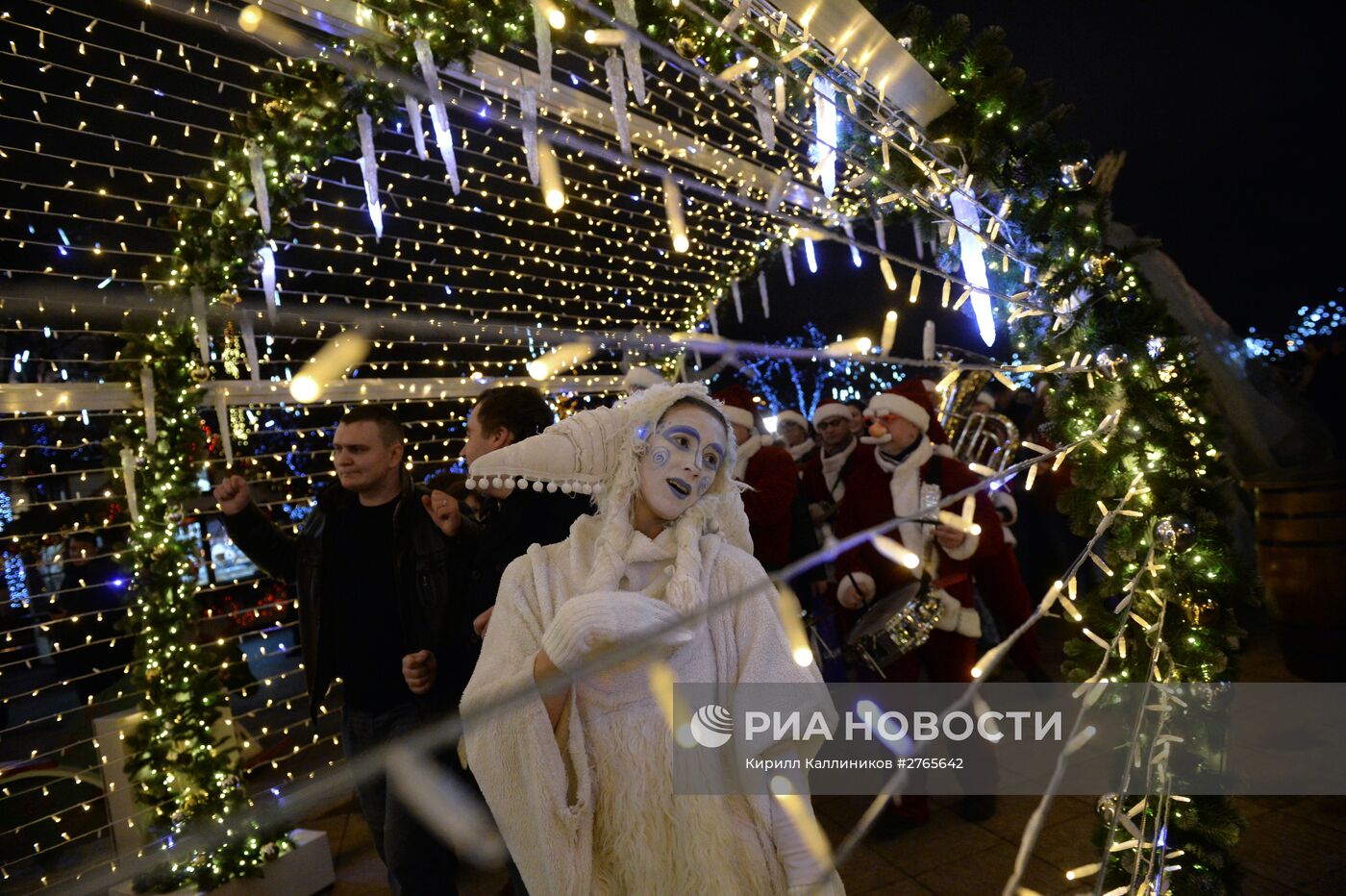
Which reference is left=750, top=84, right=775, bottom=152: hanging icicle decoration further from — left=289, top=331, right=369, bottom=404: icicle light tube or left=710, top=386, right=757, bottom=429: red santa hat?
left=289, top=331, right=369, bottom=404: icicle light tube

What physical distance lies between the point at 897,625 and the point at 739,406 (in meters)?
1.45

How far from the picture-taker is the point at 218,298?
132 inches

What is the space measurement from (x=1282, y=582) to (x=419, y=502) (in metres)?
3.97

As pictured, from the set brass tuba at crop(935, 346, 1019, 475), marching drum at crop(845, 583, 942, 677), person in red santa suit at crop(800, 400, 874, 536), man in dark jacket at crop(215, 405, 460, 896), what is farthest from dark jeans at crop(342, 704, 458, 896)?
brass tuba at crop(935, 346, 1019, 475)

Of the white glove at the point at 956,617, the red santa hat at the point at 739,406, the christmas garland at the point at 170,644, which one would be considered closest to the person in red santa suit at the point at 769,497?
the red santa hat at the point at 739,406

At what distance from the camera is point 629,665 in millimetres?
1782

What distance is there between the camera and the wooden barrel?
12.3ft

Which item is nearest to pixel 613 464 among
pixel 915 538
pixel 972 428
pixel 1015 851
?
pixel 915 538

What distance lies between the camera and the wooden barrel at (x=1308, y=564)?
12.3 feet

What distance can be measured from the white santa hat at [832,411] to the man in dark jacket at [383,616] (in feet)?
9.47

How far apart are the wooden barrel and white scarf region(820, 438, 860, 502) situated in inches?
80.1

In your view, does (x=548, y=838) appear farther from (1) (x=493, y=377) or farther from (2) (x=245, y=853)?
(1) (x=493, y=377)

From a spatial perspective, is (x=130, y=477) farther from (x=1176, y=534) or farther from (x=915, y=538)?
(x=1176, y=534)

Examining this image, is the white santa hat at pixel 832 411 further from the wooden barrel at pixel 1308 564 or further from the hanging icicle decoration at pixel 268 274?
the hanging icicle decoration at pixel 268 274
